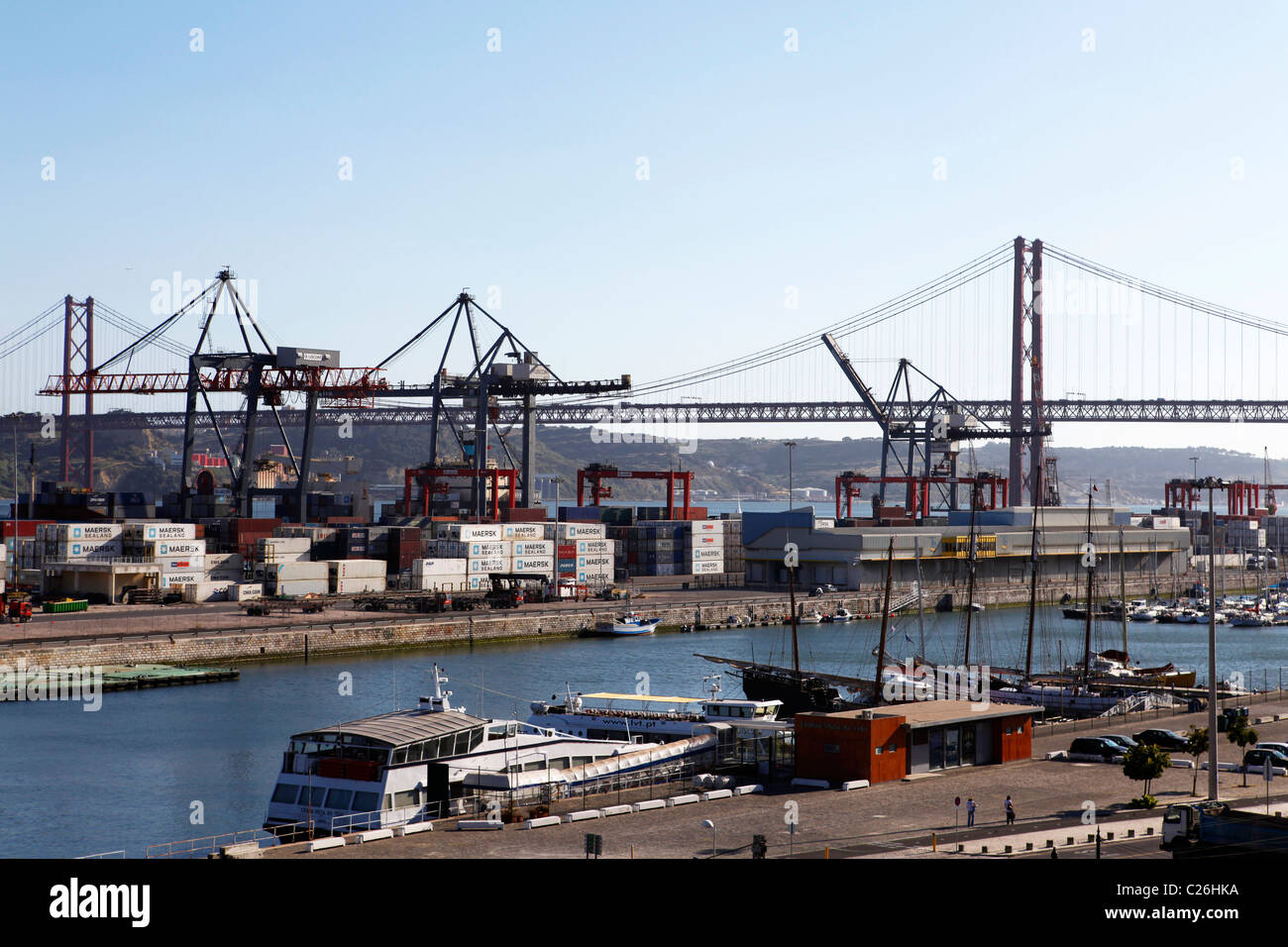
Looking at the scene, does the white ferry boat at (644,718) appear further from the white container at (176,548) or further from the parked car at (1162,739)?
the white container at (176,548)

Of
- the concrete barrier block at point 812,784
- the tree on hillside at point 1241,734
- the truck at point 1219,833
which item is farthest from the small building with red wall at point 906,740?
the truck at point 1219,833

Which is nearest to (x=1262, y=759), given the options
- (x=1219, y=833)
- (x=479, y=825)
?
(x=1219, y=833)

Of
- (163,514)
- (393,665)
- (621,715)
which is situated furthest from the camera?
(163,514)

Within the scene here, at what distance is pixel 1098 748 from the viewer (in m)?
24.5

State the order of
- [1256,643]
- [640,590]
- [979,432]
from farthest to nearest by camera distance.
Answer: [979,432] < [640,590] < [1256,643]

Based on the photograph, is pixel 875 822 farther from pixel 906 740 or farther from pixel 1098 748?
pixel 1098 748

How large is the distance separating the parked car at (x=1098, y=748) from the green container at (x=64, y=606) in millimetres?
38579

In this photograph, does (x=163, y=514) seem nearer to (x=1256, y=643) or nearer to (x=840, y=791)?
(x=1256, y=643)

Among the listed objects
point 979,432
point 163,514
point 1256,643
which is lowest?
point 1256,643

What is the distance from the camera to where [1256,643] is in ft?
188

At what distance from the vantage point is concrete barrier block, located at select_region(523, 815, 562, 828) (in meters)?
19.3

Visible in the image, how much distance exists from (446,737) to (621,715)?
827 centimetres
